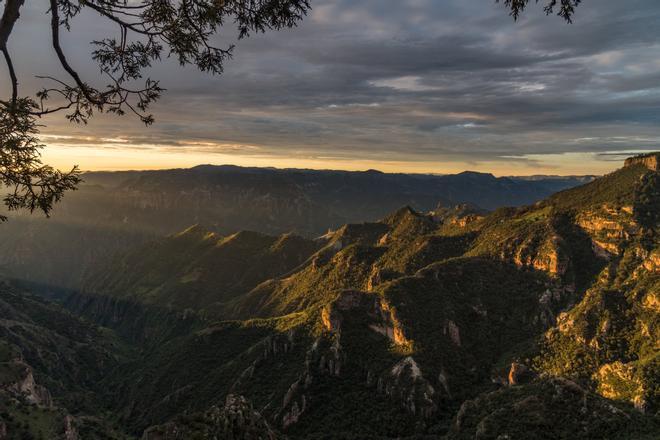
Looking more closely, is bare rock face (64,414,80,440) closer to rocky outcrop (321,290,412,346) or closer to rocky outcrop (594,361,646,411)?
rocky outcrop (321,290,412,346)

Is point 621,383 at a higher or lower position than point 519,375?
higher

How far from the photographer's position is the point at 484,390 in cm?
13675

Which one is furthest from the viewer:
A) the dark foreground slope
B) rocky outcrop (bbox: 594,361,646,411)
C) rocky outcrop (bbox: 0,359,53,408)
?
rocky outcrop (bbox: 0,359,53,408)

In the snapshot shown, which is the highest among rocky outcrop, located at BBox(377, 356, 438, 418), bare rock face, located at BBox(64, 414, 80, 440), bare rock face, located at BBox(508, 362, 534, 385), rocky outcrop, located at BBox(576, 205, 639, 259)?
rocky outcrop, located at BBox(576, 205, 639, 259)

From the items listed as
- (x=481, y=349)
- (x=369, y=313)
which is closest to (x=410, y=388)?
(x=369, y=313)

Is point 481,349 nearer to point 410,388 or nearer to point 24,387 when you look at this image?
point 410,388

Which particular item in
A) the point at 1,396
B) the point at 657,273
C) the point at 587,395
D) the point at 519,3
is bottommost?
the point at 1,396

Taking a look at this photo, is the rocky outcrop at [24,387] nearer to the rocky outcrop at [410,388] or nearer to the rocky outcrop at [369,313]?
the rocky outcrop at [369,313]

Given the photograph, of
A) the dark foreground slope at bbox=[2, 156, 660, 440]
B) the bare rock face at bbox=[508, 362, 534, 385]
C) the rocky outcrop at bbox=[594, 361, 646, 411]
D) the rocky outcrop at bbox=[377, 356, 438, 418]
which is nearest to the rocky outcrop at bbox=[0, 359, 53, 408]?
the dark foreground slope at bbox=[2, 156, 660, 440]

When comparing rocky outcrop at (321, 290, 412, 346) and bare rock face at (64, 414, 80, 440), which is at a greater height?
rocky outcrop at (321, 290, 412, 346)

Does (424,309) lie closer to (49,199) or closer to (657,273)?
(657,273)

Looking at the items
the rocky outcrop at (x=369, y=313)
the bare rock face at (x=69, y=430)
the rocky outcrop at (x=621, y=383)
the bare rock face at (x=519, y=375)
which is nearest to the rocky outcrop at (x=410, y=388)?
the rocky outcrop at (x=369, y=313)

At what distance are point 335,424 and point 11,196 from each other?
137022 millimetres

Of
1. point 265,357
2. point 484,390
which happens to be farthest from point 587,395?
point 265,357
